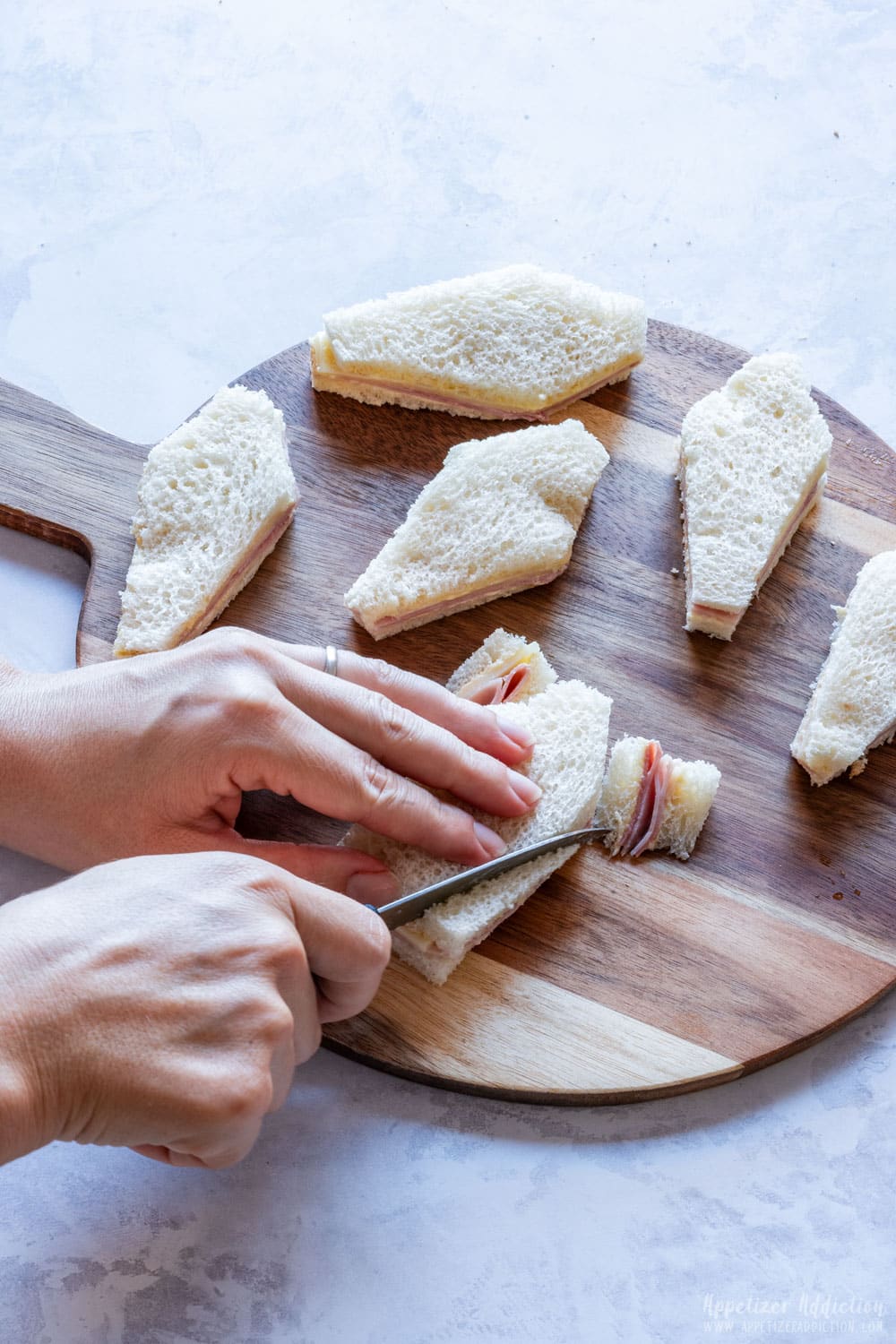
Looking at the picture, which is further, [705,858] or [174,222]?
[174,222]

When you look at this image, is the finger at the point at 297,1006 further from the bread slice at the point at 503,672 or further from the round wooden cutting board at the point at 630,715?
the bread slice at the point at 503,672

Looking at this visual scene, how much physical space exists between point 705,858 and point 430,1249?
856 millimetres

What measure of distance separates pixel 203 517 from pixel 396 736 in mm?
733

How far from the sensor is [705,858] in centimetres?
235

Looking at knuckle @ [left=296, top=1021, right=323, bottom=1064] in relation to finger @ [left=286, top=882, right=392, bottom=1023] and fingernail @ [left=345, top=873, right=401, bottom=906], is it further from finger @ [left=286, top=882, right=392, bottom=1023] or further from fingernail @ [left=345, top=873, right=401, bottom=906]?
fingernail @ [left=345, top=873, right=401, bottom=906]

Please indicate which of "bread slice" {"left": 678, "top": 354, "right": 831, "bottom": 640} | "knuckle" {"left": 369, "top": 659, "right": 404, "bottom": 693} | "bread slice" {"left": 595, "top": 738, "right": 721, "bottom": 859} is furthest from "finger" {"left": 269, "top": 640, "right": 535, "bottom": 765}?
"bread slice" {"left": 678, "top": 354, "right": 831, "bottom": 640}

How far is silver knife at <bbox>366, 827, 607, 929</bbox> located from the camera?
2035 mm

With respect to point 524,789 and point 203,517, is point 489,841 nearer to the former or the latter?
point 524,789

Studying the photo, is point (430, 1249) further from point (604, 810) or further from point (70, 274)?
point (70, 274)


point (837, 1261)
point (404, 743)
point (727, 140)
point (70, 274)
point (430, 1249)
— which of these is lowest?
point (430, 1249)

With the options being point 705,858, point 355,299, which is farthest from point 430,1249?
point 355,299

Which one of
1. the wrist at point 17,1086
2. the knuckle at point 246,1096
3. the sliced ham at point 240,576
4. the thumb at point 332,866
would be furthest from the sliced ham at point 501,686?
the wrist at point 17,1086

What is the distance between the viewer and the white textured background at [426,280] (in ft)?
6.81

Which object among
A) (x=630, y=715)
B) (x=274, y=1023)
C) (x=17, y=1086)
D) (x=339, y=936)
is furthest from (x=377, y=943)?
(x=630, y=715)
